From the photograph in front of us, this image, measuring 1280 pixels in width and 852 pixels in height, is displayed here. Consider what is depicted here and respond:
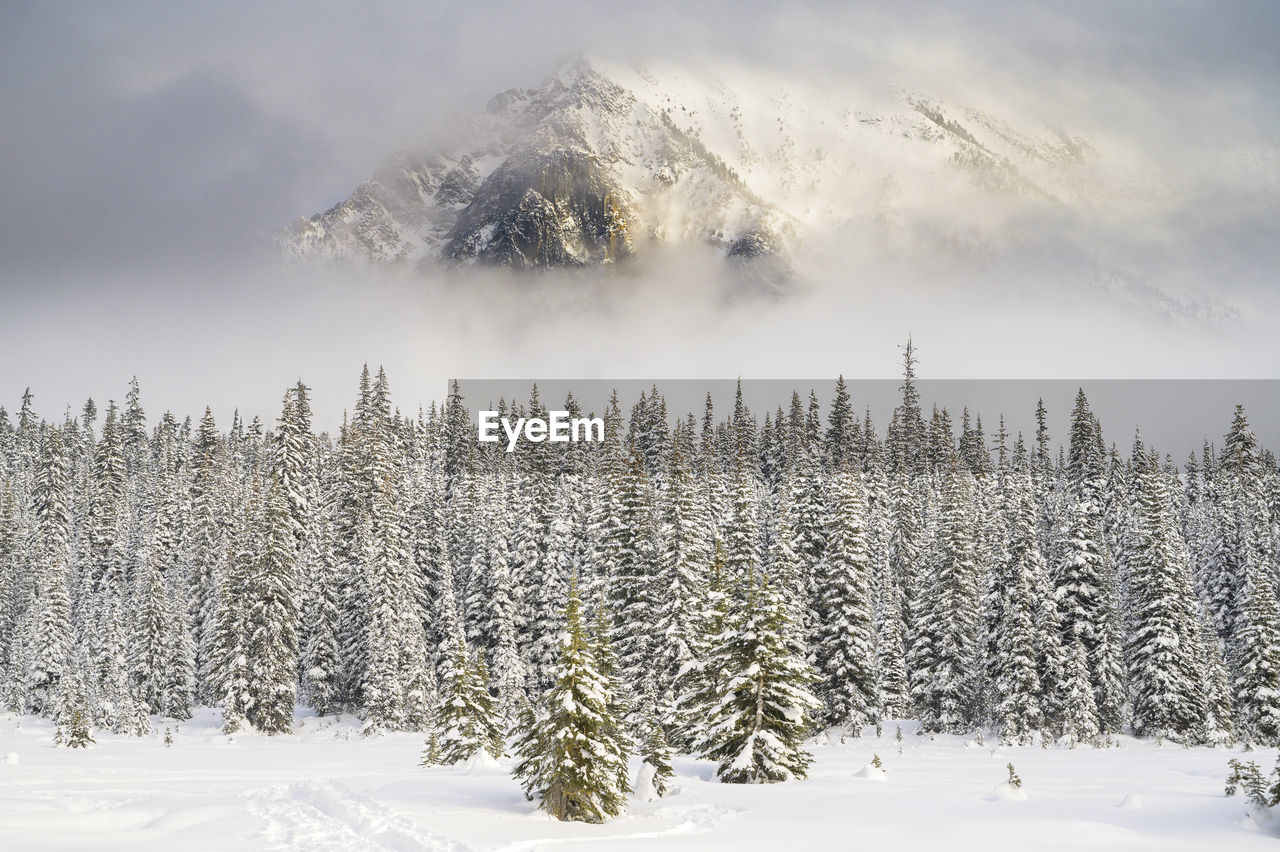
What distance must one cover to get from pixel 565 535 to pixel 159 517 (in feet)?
149

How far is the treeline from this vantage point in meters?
42.7

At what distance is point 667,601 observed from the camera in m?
50.4

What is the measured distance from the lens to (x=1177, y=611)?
49.6 meters

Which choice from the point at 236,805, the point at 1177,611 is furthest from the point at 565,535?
the point at 236,805
